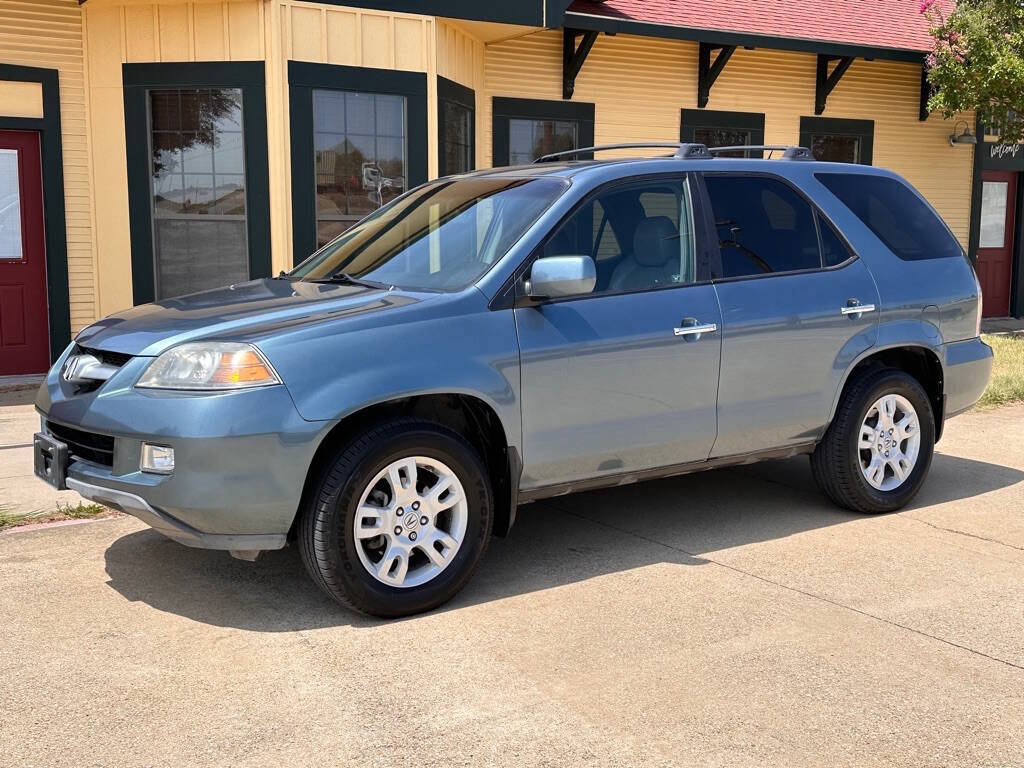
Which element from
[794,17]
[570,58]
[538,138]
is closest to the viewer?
[570,58]

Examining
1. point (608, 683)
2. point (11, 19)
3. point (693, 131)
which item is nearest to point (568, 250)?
point (608, 683)

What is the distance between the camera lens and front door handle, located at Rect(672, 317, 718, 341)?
5.20 metres

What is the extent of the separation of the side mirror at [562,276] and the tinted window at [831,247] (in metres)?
1.71

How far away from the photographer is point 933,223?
20.9 ft

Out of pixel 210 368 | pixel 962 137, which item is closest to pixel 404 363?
pixel 210 368

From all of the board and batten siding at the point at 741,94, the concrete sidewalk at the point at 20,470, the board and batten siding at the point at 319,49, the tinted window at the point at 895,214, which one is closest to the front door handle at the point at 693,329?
the tinted window at the point at 895,214

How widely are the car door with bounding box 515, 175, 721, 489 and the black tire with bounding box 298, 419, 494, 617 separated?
405 millimetres

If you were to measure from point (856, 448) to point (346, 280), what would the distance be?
112 inches

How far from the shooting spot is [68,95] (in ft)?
34.2

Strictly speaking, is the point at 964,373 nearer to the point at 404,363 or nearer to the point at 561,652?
the point at 561,652

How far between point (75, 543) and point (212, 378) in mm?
1881

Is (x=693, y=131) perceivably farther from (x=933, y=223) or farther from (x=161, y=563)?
(x=161, y=563)

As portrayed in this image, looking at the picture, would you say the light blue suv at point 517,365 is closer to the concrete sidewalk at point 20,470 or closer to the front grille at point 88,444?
the front grille at point 88,444

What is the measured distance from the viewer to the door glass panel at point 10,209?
409 inches
